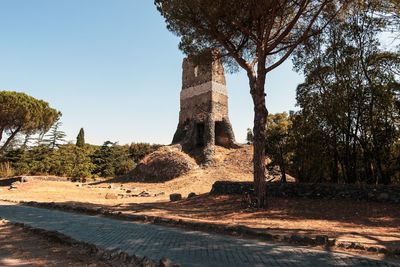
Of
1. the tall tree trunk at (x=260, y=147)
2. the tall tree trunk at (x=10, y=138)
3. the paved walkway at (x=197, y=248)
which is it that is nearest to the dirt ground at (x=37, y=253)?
the paved walkway at (x=197, y=248)

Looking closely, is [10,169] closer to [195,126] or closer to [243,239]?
[195,126]

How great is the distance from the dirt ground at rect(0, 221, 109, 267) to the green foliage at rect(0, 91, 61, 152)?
29.5m

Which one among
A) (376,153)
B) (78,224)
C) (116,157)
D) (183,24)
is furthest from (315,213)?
(116,157)

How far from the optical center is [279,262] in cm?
546

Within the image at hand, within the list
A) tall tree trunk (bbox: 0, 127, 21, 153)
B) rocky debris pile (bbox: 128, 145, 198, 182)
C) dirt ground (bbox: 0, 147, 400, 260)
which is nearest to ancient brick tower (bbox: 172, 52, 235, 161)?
rocky debris pile (bbox: 128, 145, 198, 182)

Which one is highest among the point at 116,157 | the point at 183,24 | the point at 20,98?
the point at 20,98

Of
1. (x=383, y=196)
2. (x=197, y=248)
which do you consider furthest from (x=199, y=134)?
(x=197, y=248)

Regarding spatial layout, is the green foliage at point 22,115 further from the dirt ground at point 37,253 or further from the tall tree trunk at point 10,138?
the dirt ground at point 37,253

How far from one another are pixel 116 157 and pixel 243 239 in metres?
33.1

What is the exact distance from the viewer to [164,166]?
1071 inches

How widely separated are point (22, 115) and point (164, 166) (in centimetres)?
1754

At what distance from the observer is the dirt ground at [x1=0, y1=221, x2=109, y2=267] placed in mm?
5844

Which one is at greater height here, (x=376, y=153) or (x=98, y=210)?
(x=376, y=153)

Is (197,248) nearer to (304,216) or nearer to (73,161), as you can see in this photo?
(304,216)
